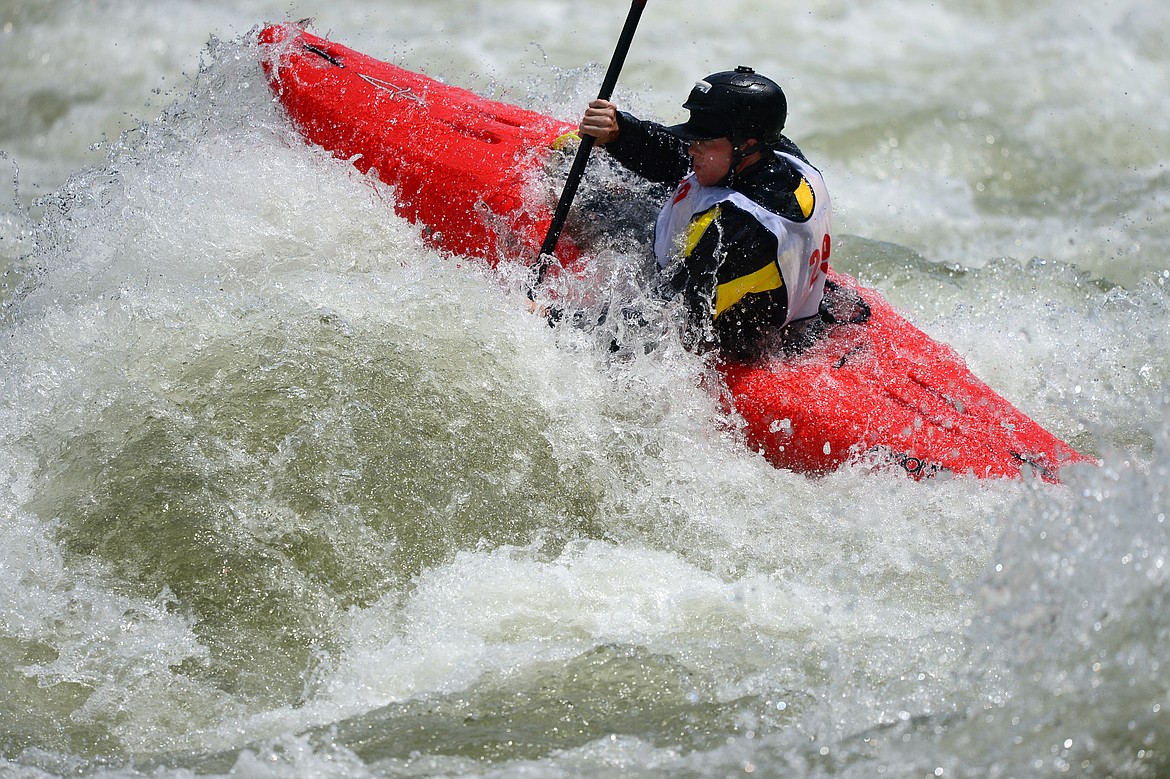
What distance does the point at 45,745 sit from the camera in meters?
2.55

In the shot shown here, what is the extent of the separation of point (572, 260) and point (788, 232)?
2.53ft

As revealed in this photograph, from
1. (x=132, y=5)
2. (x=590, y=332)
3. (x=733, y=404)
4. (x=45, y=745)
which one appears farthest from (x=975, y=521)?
(x=132, y=5)

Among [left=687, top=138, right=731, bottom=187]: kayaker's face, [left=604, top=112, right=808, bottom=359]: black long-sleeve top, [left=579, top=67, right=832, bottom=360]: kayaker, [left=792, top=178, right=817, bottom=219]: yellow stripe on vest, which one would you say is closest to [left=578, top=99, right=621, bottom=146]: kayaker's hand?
[left=579, top=67, right=832, bottom=360]: kayaker

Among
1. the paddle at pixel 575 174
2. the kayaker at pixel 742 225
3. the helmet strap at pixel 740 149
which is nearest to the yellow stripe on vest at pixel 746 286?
the kayaker at pixel 742 225

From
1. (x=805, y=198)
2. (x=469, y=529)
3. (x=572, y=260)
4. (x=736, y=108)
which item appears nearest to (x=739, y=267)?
(x=805, y=198)

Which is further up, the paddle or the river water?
the paddle

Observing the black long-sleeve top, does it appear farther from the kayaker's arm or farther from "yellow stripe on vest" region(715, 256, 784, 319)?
the kayaker's arm

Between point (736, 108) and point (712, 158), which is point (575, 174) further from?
point (736, 108)

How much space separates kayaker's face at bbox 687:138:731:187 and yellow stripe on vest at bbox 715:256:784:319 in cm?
32

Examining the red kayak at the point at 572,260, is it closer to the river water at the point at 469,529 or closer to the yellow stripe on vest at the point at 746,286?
the river water at the point at 469,529

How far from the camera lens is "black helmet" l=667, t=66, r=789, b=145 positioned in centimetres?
317

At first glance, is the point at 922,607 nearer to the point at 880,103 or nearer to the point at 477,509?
the point at 477,509

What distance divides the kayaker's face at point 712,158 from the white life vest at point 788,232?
4 centimetres

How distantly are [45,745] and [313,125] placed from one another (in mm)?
2426
